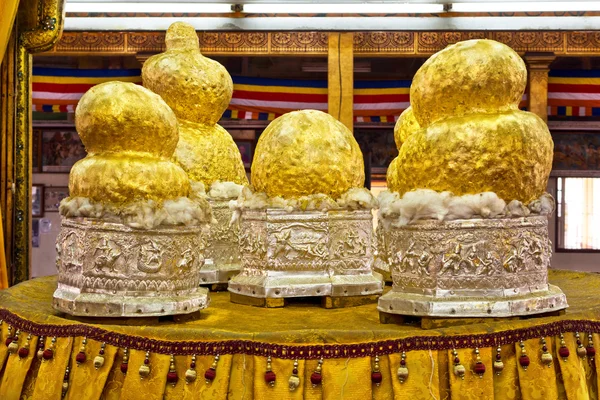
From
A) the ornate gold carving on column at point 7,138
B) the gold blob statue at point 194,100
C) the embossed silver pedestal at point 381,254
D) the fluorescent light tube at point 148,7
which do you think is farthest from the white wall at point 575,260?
the ornate gold carving on column at point 7,138

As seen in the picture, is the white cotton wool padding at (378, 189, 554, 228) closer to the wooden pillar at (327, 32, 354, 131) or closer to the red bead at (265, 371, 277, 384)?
the red bead at (265, 371, 277, 384)

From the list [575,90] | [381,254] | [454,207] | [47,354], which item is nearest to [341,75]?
[575,90]

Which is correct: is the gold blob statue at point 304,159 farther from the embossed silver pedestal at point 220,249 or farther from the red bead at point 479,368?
the red bead at point 479,368

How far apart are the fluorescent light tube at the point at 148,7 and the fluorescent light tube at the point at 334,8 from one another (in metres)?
0.31

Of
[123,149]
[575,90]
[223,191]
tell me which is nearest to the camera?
[123,149]

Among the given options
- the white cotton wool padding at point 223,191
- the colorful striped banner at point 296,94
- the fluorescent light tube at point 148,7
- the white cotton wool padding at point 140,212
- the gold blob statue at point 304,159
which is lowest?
the white cotton wool padding at point 140,212

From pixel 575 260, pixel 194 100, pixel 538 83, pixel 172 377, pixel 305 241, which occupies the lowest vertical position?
pixel 575 260

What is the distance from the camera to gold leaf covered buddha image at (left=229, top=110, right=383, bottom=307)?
2.90m

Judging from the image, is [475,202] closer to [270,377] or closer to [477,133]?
[477,133]

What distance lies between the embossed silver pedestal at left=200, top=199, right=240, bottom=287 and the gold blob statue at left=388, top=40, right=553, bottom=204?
127 cm

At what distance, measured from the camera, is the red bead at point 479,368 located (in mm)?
1973

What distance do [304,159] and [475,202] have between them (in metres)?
0.88

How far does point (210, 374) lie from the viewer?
198 cm

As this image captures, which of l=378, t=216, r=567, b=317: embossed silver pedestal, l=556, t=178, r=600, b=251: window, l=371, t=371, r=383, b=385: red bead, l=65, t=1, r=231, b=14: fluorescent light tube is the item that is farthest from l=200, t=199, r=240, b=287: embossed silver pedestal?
l=556, t=178, r=600, b=251: window
